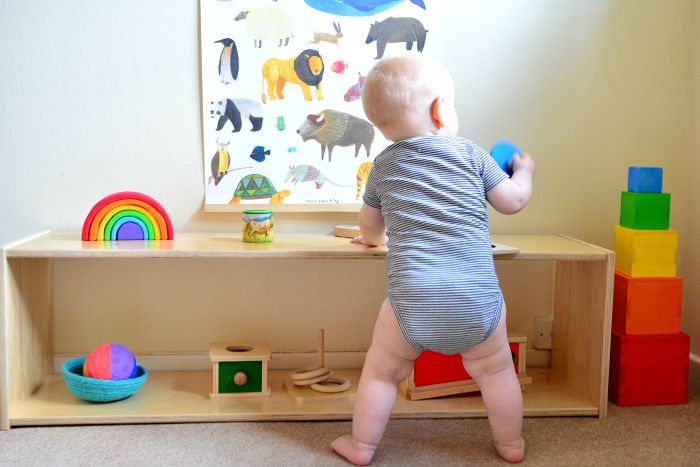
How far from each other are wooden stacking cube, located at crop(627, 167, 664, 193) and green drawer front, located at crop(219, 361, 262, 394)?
1047 millimetres

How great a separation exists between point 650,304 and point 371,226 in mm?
762

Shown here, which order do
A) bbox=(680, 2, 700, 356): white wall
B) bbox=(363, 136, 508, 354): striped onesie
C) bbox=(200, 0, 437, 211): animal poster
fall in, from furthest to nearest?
bbox=(680, 2, 700, 356): white wall
bbox=(200, 0, 437, 211): animal poster
bbox=(363, 136, 508, 354): striped onesie

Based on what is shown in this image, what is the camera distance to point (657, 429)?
1922 millimetres

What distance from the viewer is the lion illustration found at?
2.18 meters

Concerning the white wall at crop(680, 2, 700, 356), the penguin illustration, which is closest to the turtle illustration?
the penguin illustration

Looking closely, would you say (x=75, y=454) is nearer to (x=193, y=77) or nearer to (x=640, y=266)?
(x=193, y=77)

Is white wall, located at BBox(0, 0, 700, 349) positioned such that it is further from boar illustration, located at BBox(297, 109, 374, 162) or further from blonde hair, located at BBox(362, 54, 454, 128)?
blonde hair, located at BBox(362, 54, 454, 128)

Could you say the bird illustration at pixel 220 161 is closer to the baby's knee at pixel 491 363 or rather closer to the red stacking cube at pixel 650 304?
the baby's knee at pixel 491 363

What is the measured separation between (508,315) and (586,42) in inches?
30.8

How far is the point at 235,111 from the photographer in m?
2.19

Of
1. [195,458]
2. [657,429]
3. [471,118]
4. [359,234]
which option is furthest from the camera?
[471,118]

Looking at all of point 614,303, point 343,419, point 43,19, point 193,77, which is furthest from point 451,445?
point 43,19

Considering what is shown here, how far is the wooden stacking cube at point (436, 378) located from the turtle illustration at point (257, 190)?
565 millimetres

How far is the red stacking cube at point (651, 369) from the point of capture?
2.08 meters
